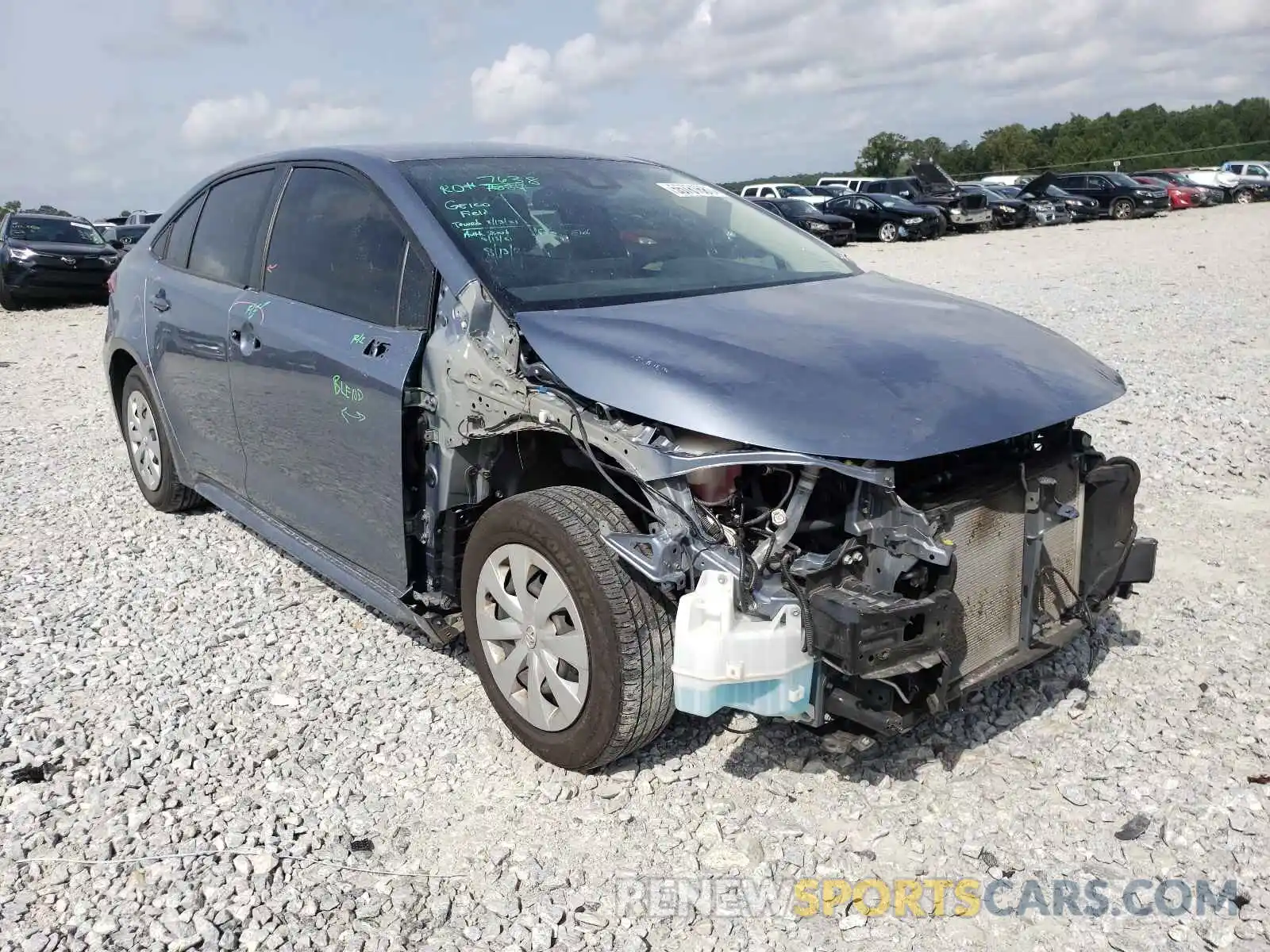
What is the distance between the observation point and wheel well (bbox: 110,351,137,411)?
5672 mm

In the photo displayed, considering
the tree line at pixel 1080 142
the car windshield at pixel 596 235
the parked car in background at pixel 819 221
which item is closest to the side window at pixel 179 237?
the car windshield at pixel 596 235

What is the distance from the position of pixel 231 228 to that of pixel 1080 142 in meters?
73.5

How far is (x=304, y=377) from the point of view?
3787mm

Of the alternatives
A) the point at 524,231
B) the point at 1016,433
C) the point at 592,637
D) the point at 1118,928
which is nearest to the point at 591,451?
the point at 592,637

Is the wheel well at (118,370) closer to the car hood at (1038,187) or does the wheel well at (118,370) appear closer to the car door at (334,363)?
the car door at (334,363)

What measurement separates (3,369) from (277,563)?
8.03m

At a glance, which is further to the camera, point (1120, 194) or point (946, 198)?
point (1120, 194)

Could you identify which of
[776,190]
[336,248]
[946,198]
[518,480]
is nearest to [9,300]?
[336,248]

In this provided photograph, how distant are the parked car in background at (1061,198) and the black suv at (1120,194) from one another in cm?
32

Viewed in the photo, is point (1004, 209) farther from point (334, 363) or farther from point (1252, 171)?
point (334, 363)

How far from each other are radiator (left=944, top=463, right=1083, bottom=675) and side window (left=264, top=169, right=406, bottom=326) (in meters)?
1.95

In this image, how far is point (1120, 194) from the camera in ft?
107

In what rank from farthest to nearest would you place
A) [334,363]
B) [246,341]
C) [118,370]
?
[118,370], [246,341], [334,363]

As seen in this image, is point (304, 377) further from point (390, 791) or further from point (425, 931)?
point (425, 931)
